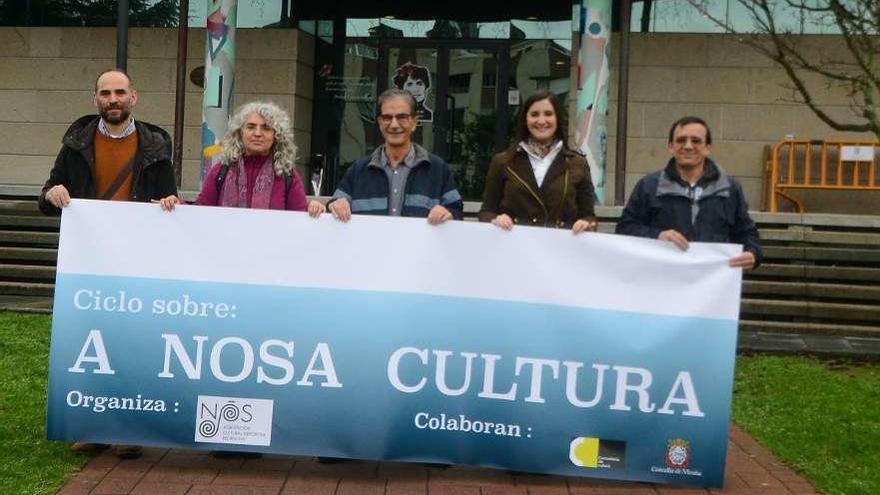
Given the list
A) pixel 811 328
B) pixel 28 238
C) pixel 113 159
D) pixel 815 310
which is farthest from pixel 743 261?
pixel 28 238

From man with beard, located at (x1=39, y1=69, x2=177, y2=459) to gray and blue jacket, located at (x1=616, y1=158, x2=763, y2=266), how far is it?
7.79 feet

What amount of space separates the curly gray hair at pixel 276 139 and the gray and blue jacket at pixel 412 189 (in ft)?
1.01

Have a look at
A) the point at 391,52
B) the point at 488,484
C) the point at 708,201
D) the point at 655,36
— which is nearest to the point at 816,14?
the point at 655,36

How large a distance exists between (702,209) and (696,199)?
56 mm

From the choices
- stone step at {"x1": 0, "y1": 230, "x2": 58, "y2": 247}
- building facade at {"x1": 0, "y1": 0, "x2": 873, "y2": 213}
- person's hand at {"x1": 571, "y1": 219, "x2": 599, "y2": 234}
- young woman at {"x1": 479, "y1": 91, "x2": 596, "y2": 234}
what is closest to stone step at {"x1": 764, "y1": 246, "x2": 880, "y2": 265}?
building facade at {"x1": 0, "y1": 0, "x2": 873, "y2": 213}

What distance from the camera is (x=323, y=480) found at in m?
5.40

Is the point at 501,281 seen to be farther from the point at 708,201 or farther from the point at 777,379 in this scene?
the point at 777,379

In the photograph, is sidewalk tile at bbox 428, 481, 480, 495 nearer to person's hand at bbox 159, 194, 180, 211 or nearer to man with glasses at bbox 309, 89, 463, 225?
man with glasses at bbox 309, 89, 463, 225

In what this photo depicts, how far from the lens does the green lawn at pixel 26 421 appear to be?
17.3 ft

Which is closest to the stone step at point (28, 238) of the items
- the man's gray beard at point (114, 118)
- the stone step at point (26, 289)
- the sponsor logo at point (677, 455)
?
the stone step at point (26, 289)

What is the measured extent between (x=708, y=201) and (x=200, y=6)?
468 inches

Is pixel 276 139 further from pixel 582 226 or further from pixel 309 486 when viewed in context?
Result: pixel 309 486

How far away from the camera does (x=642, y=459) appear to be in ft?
17.3

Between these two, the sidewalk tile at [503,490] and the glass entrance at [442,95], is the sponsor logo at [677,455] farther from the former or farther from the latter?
the glass entrance at [442,95]
